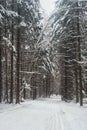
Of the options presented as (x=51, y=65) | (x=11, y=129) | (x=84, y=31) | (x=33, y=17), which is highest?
(x=33, y=17)

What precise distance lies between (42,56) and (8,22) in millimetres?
10968

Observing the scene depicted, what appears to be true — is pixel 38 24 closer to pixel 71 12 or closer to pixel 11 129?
pixel 71 12

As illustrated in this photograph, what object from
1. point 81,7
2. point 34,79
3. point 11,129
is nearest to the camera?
point 11,129

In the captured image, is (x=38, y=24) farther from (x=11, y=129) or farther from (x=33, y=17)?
(x=11, y=129)

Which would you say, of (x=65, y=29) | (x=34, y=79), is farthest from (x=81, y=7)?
(x=34, y=79)

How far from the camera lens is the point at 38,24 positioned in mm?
30156

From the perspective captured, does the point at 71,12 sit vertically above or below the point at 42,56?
above

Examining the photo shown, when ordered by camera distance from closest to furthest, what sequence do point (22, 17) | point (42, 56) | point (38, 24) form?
point (22, 17) < point (38, 24) < point (42, 56)

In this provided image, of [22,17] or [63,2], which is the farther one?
[63,2]

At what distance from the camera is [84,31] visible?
26.1 m

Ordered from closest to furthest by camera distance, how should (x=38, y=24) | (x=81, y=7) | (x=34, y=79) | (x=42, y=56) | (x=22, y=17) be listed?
(x=81, y=7) → (x=22, y=17) → (x=38, y=24) → (x=42, y=56) → (x=34, y=79)

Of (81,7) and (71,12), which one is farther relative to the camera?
(71,12)

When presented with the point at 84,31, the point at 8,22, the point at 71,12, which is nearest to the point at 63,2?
the point at 71,12

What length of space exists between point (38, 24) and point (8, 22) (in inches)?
257
